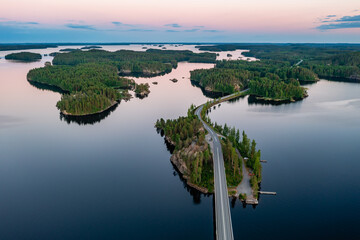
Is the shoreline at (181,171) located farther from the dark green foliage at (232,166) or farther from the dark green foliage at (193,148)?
the dark green foliage at (232,166)

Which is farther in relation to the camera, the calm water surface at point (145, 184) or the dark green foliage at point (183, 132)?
the dark green foliage at point (183, 132)

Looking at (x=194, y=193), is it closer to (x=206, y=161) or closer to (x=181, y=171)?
(x=181, y=171)

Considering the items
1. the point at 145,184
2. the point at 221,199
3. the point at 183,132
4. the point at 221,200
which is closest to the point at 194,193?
the point at 221,199

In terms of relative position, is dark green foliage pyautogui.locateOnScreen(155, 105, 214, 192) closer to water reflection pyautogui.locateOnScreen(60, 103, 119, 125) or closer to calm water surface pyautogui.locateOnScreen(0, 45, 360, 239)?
calm water surface pyautogui.locateOnScreen(0, 45, 360, 239)

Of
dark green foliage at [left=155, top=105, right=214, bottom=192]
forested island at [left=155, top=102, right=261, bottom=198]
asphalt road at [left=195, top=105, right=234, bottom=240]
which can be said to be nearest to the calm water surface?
asphalt road at [left=195, top=105, right=234, bottom=240]

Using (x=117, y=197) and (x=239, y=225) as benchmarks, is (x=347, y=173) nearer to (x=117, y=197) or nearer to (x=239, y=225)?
(x=239, y=225)

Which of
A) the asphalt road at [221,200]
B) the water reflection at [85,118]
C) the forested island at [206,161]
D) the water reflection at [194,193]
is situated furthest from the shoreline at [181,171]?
the water reflection at [85,118]

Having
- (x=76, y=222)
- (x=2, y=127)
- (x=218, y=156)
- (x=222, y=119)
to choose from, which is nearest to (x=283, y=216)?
(x=218, y=156)

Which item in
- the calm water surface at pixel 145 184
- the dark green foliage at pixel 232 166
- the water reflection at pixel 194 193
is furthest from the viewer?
the dark green foliage at pixel 232 166

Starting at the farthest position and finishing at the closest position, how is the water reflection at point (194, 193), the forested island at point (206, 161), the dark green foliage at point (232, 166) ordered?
the forested island at point (206, 161) → the dark green foliage at point (232, 166) → the water reflection at point (194, 193)
